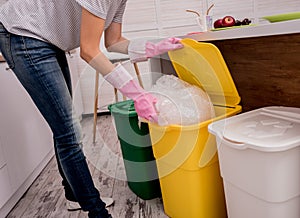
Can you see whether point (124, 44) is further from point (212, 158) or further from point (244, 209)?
point (244, 209)

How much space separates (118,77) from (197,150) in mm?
405

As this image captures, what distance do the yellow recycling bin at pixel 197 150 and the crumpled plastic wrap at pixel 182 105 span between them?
0.18ft

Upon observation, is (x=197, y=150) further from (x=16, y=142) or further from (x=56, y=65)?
(x=16, y=142)

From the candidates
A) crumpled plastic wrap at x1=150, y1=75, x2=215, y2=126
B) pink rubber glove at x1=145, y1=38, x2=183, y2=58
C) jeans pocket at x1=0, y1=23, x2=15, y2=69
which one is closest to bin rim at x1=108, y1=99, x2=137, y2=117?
crumpled plastic wrap at x1=150, y1=75, x2=215, y2=126

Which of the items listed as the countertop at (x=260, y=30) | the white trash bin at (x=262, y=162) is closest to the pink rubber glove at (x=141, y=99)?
the white trash bin at (x=262, y=162)

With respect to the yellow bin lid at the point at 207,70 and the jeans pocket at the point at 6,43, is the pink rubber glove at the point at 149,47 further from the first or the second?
the jeans pocket at the point at 6,43

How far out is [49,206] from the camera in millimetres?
1605

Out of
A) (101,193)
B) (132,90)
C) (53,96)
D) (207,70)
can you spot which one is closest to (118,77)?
(132,90)

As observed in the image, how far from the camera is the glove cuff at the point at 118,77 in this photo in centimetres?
103

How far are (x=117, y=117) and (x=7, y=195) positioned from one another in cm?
70

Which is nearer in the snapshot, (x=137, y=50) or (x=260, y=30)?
(x=260, y=30)

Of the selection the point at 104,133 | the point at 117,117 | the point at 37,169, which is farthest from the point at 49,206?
the point at 104,133

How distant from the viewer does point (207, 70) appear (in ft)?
3.97

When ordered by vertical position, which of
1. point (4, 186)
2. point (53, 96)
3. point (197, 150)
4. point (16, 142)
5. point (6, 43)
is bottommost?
point (4, 186)
